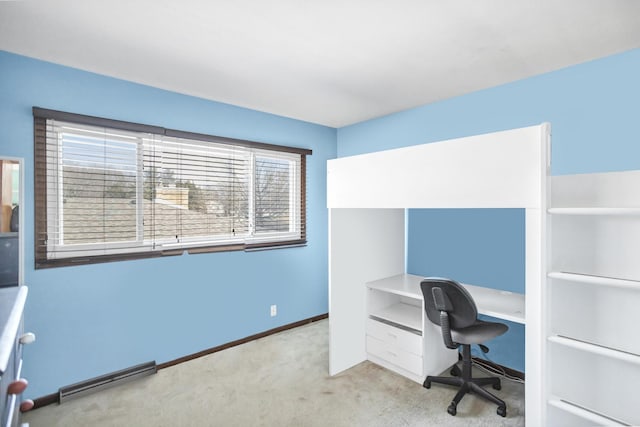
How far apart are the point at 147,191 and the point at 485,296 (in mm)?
2921

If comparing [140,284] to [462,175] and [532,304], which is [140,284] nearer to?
[462,175]

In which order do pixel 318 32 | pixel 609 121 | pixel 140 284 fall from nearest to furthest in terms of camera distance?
pixel 318 32 < pixel 609 121 < pixel 140 284

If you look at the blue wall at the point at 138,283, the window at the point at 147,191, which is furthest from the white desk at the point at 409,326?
the window at the point at 147,191

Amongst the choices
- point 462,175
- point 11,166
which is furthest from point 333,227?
point 11,166

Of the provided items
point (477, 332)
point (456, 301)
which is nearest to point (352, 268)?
point (456, 301)

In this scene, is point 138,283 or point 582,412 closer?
point 582,412

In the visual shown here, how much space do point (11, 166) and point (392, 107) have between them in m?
3.04

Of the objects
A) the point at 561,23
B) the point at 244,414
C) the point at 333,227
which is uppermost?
the point at 561,23

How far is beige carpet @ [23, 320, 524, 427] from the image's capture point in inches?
84.0

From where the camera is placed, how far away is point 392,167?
93.8 inches

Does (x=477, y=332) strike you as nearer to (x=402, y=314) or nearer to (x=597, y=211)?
(x=402, y=314)

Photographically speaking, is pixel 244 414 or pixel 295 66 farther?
pixel 295 66

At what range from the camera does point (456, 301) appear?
7.18ft

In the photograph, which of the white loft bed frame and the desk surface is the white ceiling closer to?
the white loft bed frame
